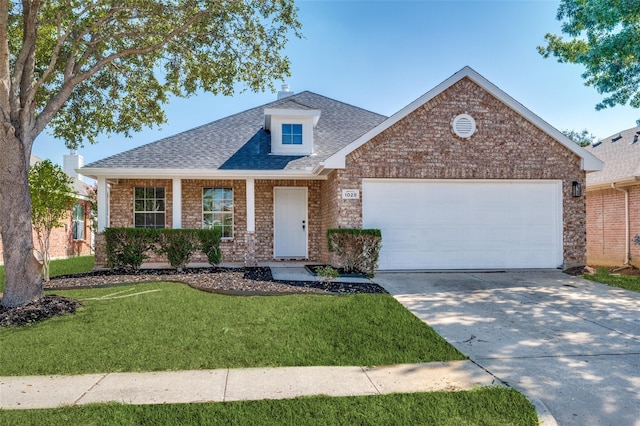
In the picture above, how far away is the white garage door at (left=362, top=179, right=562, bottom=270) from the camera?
39.6 feet

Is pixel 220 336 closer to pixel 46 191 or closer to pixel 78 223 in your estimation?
pixel 46 191

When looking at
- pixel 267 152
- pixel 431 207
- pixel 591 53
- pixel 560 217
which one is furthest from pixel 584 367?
pixel 267 152

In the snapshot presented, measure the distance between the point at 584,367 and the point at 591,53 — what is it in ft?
34.8

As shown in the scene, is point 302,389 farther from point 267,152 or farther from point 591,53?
point 591,53

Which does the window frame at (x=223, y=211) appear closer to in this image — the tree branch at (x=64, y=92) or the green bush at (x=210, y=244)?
the green bush at (x=210, y=244)

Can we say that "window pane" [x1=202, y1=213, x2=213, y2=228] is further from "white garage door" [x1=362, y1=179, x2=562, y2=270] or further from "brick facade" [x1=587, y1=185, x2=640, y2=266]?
"brick facade" [x1=587, y1=185, x2=640, y2=266]

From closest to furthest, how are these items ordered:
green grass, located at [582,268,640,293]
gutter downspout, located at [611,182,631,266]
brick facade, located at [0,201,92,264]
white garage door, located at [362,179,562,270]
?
1. green grass, located at [582,268,640,293]
2. white garage door, located at [362,179,562,270]
3. gutter downspout, located at [611,182,631,266]
4. brick facade, located at [0,201,92,264]

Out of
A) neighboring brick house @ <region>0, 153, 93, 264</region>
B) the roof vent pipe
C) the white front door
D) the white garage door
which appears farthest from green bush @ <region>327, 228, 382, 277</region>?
neighboring brick house @ <region>0, 153, 93, 264</region>

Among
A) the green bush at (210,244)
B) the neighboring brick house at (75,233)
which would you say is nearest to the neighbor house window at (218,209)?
the green bush at (210,244)

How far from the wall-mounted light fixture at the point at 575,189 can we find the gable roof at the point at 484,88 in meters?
0.48

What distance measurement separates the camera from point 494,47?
13.3 metres

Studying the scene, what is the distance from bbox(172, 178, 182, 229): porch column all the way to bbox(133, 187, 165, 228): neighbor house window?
1.27 meters

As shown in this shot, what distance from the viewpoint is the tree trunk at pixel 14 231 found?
771 cm

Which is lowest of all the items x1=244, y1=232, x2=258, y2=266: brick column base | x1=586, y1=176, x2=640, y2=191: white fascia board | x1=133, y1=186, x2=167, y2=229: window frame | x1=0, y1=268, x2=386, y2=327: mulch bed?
x1=0, y1=268, x2=386, y2=327: mulch bed
